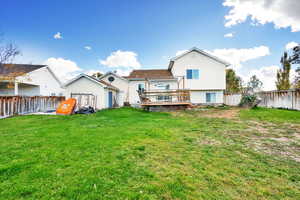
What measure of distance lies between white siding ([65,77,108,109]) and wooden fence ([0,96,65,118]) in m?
2.24

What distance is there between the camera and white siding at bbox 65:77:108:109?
13.7 metres

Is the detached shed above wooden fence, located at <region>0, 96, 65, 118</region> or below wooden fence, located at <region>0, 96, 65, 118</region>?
above

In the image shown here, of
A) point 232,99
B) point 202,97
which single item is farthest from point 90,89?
point 232,99

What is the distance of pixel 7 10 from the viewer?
1243cm

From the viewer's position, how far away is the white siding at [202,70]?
655 inches

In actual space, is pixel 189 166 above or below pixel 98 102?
below

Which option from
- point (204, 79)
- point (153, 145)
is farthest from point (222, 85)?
point (153, 145)

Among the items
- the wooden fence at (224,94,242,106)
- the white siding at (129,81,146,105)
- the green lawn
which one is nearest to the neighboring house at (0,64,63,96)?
the white siding at (129,81,146,105)

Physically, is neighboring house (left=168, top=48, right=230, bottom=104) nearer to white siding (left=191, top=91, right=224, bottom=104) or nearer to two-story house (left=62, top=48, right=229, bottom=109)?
two-story house (left=62, top=48, right=229, bottom=109)

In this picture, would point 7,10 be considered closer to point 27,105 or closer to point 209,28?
point 27,105

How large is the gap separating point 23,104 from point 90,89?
5.36 meters

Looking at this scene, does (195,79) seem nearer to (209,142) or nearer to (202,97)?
(202,97)

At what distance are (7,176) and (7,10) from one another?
18328 mm

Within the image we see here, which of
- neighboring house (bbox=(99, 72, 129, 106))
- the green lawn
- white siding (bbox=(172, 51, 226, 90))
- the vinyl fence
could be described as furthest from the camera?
neighboring house (bbox=(99, 72, 129, 106))
